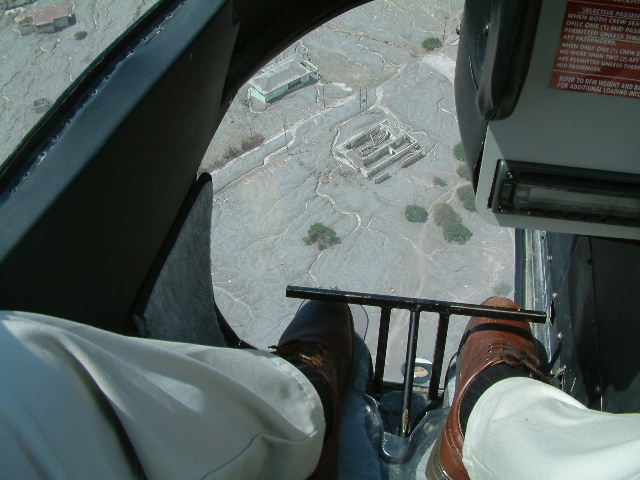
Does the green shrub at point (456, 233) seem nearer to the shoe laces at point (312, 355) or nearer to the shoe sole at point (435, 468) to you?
the shoe laces at point (312, 355)

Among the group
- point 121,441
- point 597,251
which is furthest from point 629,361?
point 121,441

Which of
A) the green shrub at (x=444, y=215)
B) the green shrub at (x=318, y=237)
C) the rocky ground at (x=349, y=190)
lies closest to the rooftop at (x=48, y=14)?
the rocky ground at (x=349, y=190)

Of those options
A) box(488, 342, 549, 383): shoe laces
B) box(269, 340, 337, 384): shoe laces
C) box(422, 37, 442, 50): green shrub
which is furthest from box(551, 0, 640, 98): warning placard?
box(422, 37, 442, 50): green shrub

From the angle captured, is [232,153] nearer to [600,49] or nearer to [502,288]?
[502,288]

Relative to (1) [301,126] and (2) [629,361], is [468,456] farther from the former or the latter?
(1) [301,126]

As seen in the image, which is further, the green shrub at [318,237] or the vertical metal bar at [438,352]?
the green shrub at [318,237]
